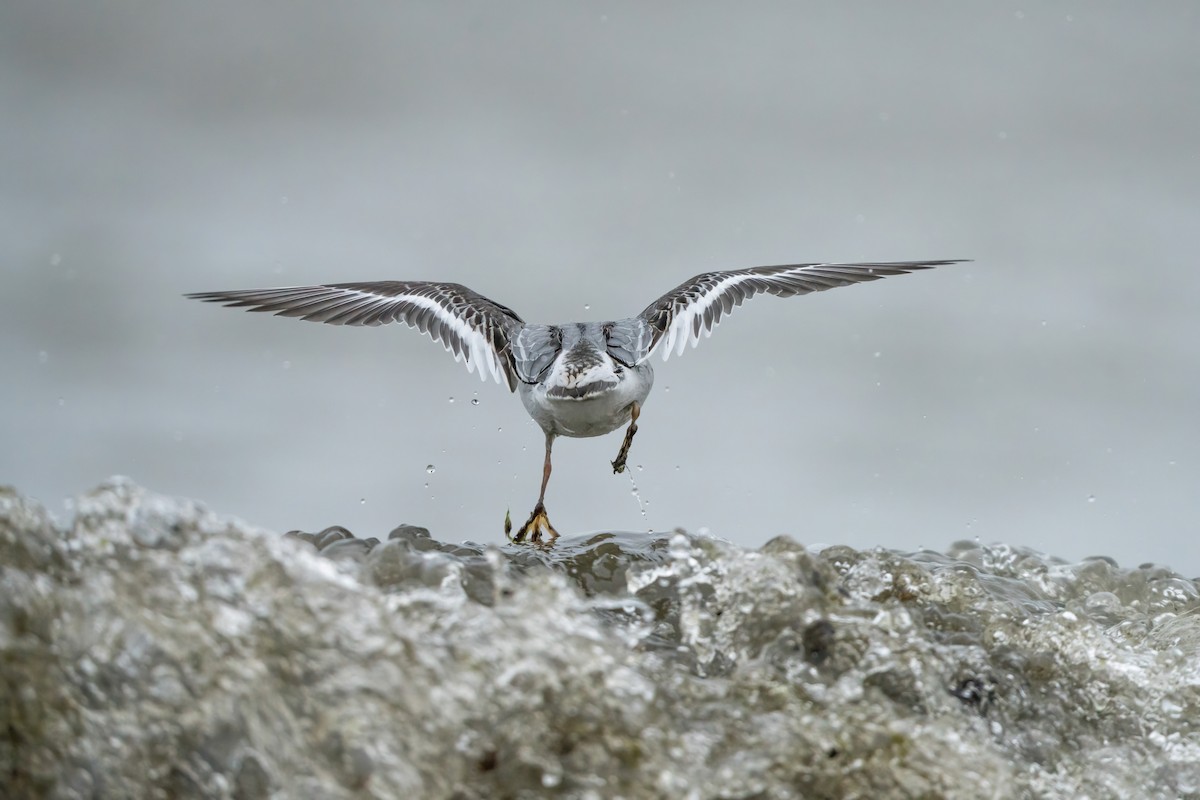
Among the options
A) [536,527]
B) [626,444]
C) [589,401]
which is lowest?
[536,527]

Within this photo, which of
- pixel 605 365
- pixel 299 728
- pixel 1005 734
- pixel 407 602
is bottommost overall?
pixel 1005 734

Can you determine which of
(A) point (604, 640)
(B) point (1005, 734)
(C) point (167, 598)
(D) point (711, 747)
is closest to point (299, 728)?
(C) point (167, 598)

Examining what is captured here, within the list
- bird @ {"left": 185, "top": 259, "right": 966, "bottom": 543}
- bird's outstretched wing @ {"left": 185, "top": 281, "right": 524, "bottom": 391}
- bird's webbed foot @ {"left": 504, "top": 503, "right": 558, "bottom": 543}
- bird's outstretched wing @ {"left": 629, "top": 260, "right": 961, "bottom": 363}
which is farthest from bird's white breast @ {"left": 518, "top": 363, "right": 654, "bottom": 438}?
bird's webbed foot @ {"left": 504, "top": 503, "right": 558, "bottom": 543}

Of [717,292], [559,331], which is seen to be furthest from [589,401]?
[717,292]

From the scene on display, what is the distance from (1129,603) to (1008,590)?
2.14ft

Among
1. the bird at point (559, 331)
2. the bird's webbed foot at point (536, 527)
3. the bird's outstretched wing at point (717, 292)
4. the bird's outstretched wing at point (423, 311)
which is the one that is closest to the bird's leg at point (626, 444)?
the bird at point (559, 331)

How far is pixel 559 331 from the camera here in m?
6.79

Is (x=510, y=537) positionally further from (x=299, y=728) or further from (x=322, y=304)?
(x=299, y=728)

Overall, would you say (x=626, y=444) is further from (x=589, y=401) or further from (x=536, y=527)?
(x=536, y=527)

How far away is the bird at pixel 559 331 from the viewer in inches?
252

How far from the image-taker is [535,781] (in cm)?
283

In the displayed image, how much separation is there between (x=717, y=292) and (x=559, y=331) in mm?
1346

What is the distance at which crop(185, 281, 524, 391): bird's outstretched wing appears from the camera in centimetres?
706

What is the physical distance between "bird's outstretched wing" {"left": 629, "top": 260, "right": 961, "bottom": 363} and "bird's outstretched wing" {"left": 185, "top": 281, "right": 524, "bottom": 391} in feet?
2.88
